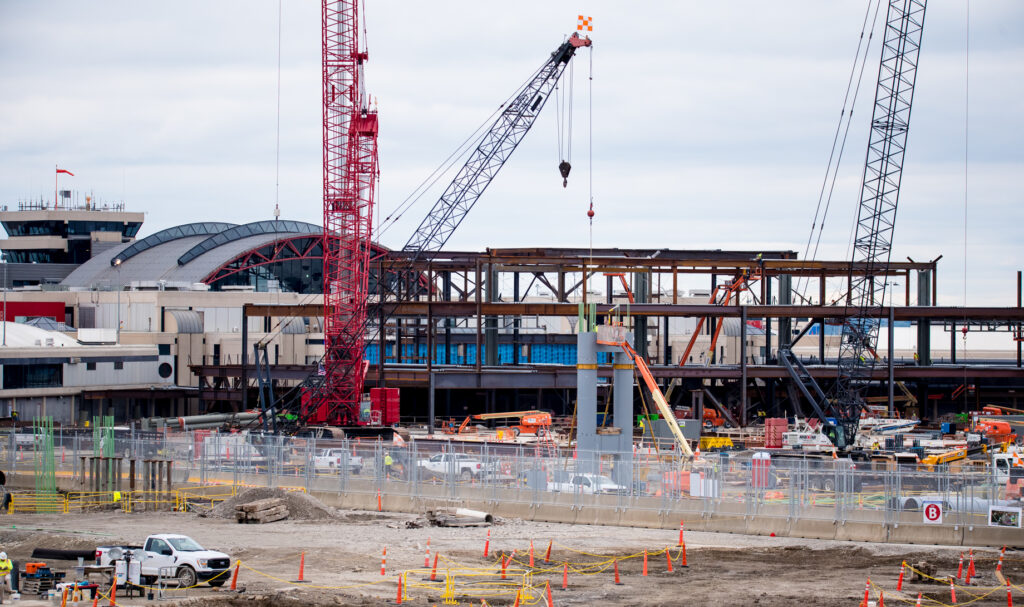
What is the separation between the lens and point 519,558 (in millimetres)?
36719

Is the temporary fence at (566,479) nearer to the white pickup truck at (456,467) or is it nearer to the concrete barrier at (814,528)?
the white pickup truck at (456,467)

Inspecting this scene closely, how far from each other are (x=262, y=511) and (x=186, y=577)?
43.8ft

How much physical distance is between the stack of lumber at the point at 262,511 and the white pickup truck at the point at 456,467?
5.73m

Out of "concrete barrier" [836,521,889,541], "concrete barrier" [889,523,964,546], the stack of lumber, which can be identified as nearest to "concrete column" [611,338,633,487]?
"concrete barrier" [836,521,889,541]

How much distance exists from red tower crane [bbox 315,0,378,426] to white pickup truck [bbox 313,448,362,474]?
112ft

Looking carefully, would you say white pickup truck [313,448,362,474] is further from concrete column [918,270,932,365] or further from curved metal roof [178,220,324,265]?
curved metal roof [178,220,324,265]

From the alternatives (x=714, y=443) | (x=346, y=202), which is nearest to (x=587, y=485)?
(x=714, y=443)

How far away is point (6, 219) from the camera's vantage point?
156 metres

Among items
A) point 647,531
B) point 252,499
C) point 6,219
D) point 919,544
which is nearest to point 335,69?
point 252,499

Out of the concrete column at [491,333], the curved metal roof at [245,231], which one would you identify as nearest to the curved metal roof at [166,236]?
the curved metal roof at [245,231]

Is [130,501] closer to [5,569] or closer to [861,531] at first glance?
[5,569]

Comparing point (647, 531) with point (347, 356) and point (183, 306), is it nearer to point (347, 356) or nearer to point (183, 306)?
point (347, 356)

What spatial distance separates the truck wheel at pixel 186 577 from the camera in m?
31.2

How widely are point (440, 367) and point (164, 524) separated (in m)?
52.5
